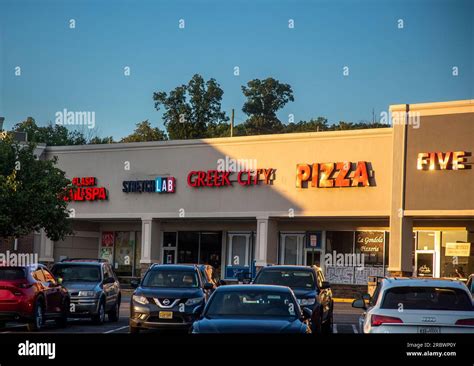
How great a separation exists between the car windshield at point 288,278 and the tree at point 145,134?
205 feet

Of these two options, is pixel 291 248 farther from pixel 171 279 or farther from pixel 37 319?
pixel 37 319

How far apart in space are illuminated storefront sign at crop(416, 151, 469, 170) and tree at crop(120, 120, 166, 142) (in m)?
46.6

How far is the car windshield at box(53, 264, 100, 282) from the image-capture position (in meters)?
26.1

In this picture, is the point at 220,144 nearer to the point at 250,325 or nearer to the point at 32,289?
the point at 32,289

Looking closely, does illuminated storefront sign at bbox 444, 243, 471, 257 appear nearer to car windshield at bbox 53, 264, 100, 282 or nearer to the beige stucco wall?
the beige stucco wall

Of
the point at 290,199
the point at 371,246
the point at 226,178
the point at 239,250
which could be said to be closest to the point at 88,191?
the point at 226,178

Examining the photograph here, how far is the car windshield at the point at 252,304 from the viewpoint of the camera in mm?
14180

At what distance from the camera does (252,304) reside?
1438 cm

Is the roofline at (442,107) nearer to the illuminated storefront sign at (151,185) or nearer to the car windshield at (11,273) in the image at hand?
the illuminated storefront sign at (151,185)

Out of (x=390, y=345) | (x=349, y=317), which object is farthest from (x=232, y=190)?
(x=390, y=345)

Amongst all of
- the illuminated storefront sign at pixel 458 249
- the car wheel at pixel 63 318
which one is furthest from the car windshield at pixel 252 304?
the illuminated storefront sign at pixel 458 249

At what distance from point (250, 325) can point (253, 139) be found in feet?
106

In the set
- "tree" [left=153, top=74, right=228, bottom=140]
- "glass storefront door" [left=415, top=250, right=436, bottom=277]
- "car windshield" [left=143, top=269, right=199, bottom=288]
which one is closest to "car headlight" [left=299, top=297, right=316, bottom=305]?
"car windshield" [left=143, top=269, right=199, bottom=288]

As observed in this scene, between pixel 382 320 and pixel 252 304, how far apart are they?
2144 mm
